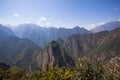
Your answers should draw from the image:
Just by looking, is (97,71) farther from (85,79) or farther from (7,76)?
(7,76)

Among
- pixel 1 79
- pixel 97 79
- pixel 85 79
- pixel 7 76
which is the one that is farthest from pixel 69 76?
pixel 7 76

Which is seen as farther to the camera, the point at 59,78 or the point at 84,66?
the point at 84,66

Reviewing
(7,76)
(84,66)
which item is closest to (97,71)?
(84,66)

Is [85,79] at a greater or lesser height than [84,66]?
lesser

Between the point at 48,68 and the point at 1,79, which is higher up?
the point at 48,68

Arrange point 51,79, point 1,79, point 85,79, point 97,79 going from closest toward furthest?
point 51,79 < point 85,79 < point 97,79 < point 1,79

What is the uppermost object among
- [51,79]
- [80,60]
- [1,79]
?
[80,60]

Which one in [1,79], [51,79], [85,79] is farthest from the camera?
[1,79]

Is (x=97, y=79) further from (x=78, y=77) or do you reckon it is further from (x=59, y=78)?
(x=59, y=78)

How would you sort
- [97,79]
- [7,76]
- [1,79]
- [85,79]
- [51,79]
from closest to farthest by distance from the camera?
[51,79] → [85,79] → [97,79] → [1,79] → [7,76]
